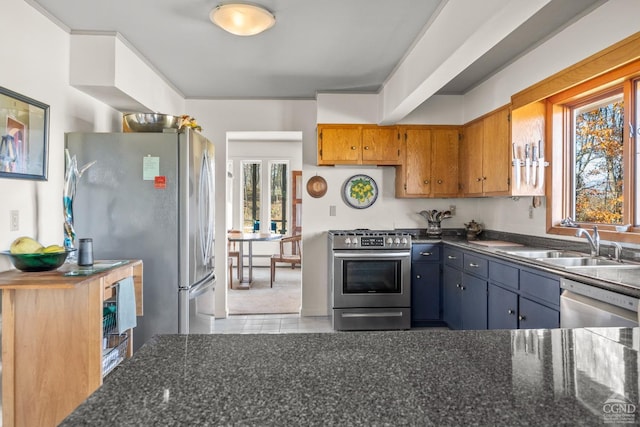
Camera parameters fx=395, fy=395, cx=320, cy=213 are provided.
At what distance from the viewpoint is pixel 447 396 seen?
0.67 m

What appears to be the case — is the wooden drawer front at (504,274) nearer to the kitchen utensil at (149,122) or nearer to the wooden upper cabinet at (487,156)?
the wooden upper cabinet at (487,156)

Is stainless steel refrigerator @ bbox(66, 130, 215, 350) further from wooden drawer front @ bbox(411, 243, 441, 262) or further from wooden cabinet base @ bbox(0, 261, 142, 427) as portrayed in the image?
wooden drawer front @ bbox(411, 243, 441, 262)

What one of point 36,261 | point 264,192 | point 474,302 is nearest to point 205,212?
point 36,261

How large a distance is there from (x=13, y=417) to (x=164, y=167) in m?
1.53

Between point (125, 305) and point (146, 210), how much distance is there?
67cm

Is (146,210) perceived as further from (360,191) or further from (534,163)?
(534,163)

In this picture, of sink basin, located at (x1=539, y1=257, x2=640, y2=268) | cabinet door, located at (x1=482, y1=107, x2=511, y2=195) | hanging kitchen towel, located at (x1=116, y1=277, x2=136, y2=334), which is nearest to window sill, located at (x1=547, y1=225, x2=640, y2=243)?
sink basin, located at (x1=539, y1=257, x2=640, y2=268)

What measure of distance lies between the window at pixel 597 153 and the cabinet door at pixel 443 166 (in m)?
1.12

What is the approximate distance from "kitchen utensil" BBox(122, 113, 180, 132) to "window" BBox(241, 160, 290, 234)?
4.48m

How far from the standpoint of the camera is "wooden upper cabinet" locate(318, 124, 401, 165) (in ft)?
13.3

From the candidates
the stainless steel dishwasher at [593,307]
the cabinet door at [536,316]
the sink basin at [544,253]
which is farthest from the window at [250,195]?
the stainless steel dishwasher at [593,307]

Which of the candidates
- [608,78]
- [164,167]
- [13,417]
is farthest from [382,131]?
[13,417]

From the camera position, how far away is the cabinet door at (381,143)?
4.07 meters

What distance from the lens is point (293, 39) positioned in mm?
2811
